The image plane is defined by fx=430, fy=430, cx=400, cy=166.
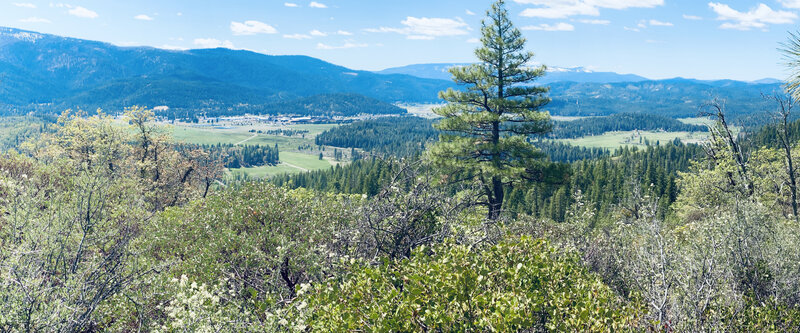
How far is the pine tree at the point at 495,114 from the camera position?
26.3m

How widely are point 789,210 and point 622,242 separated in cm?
3077

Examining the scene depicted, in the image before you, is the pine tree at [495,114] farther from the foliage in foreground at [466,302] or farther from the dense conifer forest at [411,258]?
the foliage in foreground at [466,302]

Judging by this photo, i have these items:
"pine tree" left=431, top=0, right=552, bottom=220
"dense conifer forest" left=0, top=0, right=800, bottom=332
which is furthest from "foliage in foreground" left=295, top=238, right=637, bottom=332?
"pine tree" left=431, top=0, right=552, bottom=220

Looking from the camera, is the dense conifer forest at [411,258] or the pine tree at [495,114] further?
the pine tree at [495,114]

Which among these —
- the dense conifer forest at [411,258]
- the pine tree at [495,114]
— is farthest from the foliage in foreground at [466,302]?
the pine tree at [495,114]

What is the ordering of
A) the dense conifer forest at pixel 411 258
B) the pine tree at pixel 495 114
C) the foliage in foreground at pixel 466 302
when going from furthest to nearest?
the pine tree at pixel 495 114
the dense conifer forest at pixel 411 258
the foliage in foreground at pixel 466 302

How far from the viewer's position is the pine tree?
26297 mm

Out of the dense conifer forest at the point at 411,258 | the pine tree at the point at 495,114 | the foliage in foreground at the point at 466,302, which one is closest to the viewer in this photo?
the foliage in foreground at the point at 466,302

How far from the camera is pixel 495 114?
25.9 m

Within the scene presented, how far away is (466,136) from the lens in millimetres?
28094

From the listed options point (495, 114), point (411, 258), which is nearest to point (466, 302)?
point (411, 258)

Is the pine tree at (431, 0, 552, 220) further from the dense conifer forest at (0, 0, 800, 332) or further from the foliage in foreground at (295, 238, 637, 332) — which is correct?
the foliage in foreground at (295, 238, 637, 332)

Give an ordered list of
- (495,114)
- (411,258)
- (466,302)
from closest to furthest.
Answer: (466,302), (411,258), (495,114)

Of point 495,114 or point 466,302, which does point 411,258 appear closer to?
point 466,302
